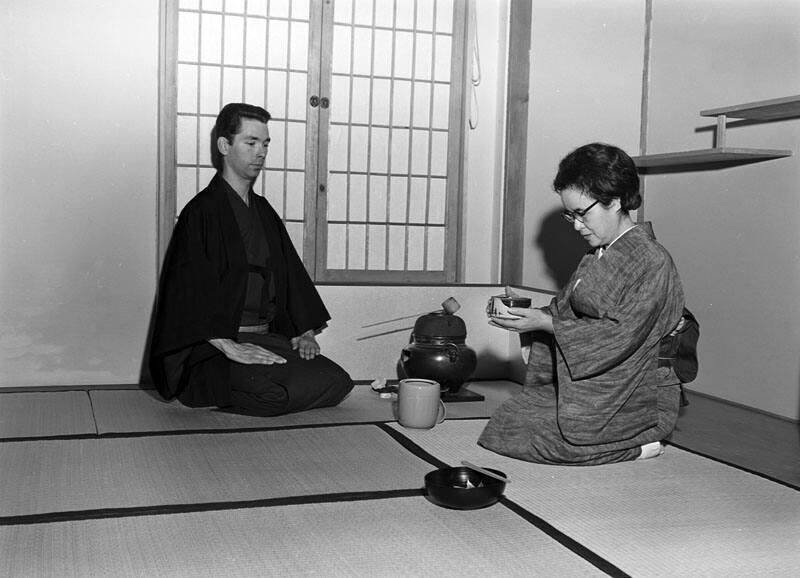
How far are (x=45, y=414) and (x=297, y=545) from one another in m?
1.96

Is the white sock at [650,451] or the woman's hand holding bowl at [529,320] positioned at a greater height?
the woman's hand holding bowl at [529,320]

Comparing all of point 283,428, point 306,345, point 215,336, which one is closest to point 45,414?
point 215,336

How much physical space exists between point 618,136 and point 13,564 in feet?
11.1

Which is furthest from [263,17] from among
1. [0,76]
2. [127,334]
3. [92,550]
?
[92,550]

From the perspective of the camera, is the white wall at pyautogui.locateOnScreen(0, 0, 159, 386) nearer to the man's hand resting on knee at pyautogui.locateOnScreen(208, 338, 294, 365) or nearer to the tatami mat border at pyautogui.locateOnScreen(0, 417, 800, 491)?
the man's hand resting on knee at pyautogui.locateOnScreen(208, 338, 294, 365)

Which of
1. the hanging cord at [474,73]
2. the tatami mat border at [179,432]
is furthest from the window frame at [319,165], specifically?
the tatami mat border at [179,432]

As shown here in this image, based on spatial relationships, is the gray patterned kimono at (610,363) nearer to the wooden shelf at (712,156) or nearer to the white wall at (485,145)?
the wooden shelf at (712,156)

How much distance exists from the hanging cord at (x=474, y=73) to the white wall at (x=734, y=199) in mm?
1300

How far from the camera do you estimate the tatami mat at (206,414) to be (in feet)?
12.0

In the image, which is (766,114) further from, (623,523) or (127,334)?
(127,334)

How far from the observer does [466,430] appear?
11.9 ft

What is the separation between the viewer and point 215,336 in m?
3.95

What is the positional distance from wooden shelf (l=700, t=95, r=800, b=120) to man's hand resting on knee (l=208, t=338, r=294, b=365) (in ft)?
6.86

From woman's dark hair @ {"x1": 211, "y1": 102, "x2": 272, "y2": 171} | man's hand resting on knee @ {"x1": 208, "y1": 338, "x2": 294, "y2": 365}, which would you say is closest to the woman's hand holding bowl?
man's hand resting on knee @ {"x1": 208, "y1": 338, "x2": 294, "y2": 365}
